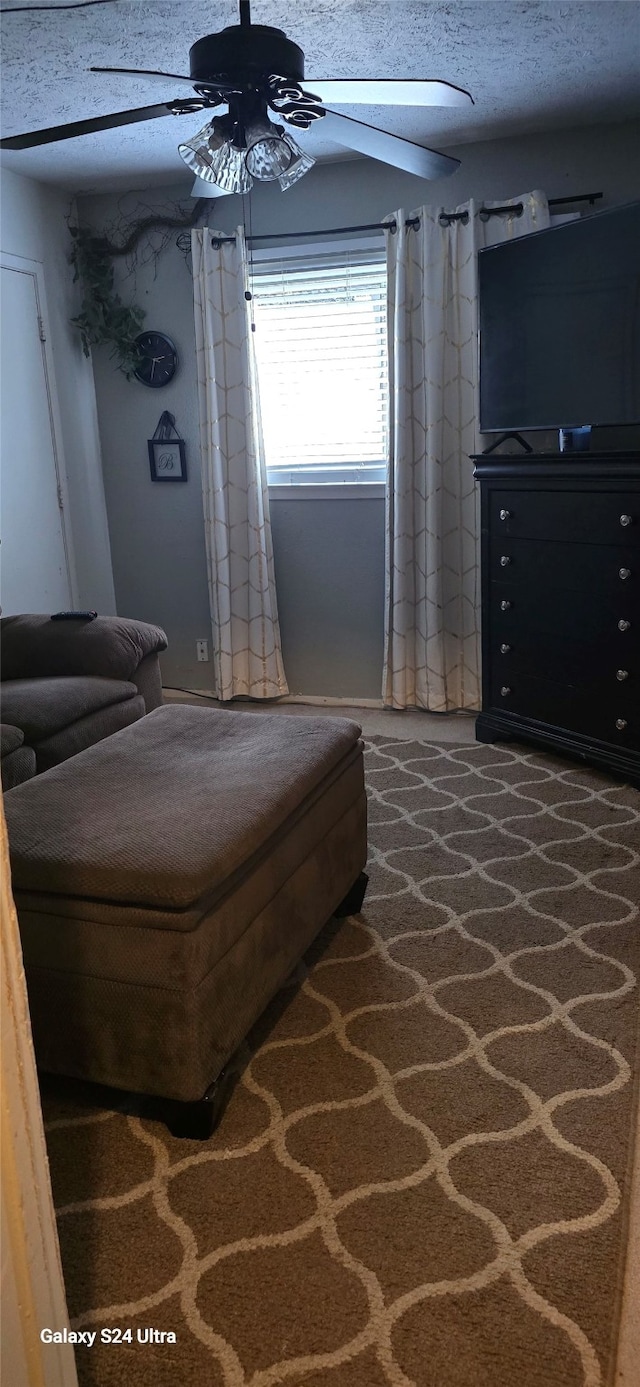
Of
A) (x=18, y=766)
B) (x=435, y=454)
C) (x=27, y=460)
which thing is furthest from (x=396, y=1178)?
(x=27, y=460)

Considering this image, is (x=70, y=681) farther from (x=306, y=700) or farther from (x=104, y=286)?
(x=104, y=286)

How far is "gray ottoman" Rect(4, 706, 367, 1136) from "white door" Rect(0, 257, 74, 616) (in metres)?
2.47

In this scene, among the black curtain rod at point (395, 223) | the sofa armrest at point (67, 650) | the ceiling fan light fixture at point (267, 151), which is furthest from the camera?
the black curtain rod at point (395, 223)

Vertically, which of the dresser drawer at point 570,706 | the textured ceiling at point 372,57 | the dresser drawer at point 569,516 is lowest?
the dresser drawer at point 570,706

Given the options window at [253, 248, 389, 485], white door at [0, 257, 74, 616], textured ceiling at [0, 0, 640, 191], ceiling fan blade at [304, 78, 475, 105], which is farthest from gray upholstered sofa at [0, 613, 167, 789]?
ceiling fan blade at [304, 78, 475, 105]

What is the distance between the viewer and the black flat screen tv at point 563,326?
3.44 meters

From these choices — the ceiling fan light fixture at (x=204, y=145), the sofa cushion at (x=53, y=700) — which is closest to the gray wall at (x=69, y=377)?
the sofa cushion at (x=53, y=700)

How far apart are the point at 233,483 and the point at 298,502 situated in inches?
12.9

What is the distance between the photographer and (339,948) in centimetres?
256

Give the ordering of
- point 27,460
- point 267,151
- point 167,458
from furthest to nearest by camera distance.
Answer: point 167,458 < point 27,460 < point 267,151

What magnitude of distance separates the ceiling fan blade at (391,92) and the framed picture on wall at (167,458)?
9.01ft

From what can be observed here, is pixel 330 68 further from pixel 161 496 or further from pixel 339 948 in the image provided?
pixel 339 948

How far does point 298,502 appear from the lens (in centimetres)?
482

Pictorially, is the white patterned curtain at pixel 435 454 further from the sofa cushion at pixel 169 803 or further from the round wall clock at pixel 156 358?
the sofa cushion at pixel 169 803
